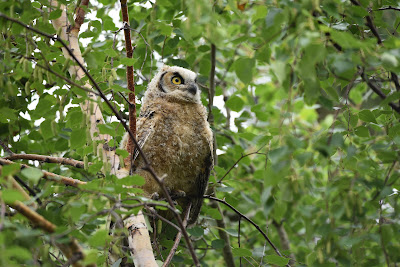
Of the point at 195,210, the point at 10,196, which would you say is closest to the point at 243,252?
the point at 195,210

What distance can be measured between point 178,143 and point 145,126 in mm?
254

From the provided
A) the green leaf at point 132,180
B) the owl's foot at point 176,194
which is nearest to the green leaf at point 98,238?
the green leaf at point 132,180

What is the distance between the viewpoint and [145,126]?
328 cm

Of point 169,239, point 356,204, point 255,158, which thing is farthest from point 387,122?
point 255,158

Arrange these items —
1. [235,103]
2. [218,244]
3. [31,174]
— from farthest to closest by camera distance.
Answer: [235,103]
[218,244]
[31,174]

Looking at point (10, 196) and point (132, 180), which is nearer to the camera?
point (10, 196)

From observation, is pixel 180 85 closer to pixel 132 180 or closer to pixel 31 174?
pixel 132 180

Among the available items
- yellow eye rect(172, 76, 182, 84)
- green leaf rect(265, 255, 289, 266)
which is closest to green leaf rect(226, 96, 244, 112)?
yellow eye rect(172, 76, 182, 84)

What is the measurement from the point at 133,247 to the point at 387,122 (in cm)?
134

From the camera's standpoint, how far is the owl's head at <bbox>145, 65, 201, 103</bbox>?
3564mm

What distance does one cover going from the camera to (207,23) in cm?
142

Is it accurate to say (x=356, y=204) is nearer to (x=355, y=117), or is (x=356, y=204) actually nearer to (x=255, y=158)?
(x=355, y=117)

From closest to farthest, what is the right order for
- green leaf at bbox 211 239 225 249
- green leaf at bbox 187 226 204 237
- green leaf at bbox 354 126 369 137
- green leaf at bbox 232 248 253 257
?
1. green leaf at bbox 354 126 369 137
2. green leaf at bbox 232 248 253 257
3. green leaf at bbox 187 226 204 237
4. green leaf at bbox 211 239 225 249

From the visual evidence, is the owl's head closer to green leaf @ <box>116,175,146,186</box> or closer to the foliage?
the foliage
